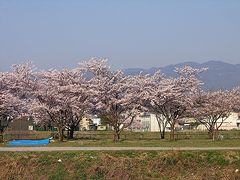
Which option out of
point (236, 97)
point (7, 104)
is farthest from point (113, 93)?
point (236, 97)

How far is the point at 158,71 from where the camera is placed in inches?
1772

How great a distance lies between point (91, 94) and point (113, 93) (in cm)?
192

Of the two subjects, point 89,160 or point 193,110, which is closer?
point 89,160

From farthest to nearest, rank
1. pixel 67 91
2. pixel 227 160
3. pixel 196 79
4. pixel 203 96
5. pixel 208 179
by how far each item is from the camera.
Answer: pixel 203 96
pixel 196 79
pixel 67 91
pixel 227 160
pixel 208 179

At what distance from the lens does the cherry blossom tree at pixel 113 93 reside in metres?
40.1

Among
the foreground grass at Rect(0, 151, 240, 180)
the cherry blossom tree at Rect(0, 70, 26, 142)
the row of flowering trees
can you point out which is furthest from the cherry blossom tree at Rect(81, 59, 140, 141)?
the foreground grass at Rect(0, 151, 240, 180)

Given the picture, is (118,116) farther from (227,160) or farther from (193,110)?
(227,160)

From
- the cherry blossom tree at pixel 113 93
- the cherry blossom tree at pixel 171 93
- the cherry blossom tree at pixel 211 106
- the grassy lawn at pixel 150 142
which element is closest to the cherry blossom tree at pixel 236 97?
the cherry blossom tree at pixel 211 106

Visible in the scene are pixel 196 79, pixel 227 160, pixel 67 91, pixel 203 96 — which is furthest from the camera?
pixel 203 96

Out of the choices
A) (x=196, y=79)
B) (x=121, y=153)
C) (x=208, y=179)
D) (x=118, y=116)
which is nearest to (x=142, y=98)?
(x=118, y=116)

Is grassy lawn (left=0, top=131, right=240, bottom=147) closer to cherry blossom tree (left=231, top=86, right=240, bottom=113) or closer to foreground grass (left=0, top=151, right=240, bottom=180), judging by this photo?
cherry blossom tree (left=231, top=86, right=240, bottom=113)

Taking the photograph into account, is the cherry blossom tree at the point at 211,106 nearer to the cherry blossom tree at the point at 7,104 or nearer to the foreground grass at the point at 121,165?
the cherry blossom tree at the point at 7,104

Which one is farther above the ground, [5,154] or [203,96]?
[203,96]

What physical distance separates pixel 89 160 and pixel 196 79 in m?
24.1
